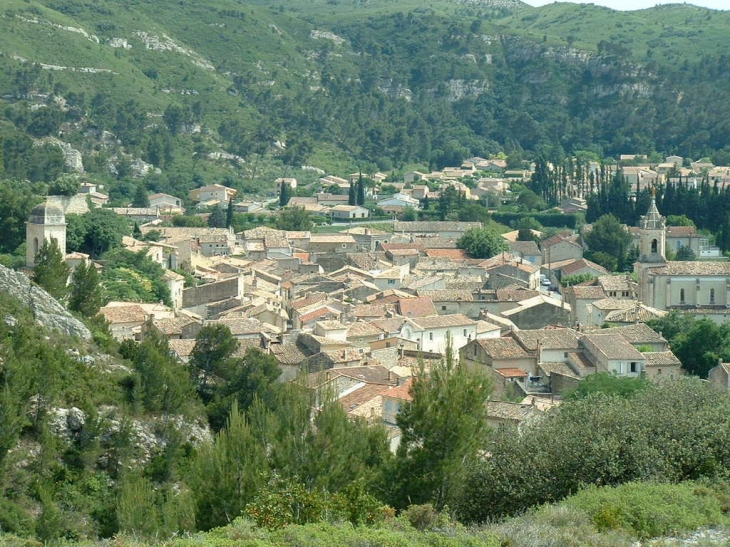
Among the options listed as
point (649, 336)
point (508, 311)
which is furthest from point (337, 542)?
→ point (508, 311)

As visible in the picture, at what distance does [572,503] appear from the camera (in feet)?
56.7

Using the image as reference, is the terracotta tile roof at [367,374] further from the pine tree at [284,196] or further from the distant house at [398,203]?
the pine tree at [284,196]

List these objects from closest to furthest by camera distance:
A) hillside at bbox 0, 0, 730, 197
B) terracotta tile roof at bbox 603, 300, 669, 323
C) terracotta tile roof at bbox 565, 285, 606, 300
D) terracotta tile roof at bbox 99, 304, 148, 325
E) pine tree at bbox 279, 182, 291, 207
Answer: terracotta tile roof at bbox 99, 304, 148, 325 → terracotta tile roof at bbox 603, 300, 669, 323 → terracotta tile roof at bbox 565, 285, 606, 300 → pine tree at bbox 279, 182, 291, 207 → hillside at bbox 0, 0, 730, 197

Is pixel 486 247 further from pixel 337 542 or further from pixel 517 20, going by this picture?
pixel 517 20

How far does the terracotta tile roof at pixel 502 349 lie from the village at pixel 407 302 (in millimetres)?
57

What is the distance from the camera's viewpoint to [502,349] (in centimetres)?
3719

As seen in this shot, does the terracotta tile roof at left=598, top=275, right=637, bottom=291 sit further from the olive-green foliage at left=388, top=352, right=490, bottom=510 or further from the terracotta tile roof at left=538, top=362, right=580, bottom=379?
the olive-green foliage at left=388, top=352, right=490, bottom=510

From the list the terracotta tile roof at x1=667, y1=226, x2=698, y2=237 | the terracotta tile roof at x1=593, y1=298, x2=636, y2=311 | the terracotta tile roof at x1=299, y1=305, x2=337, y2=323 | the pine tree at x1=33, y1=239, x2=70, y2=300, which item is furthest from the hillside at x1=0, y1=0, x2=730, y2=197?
the pine tree at x1=33, y1=239, x2=70, y2=300

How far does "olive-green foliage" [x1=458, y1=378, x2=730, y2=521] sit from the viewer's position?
18.9m

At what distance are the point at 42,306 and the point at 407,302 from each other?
70.3ft

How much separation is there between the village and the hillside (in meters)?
18.3

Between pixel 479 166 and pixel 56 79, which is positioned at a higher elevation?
pixel 56 79

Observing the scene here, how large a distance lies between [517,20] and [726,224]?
375 feet

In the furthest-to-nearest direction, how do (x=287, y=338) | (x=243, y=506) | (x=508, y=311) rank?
(x=508, y=311) < (x=287, y=338) < (x=243, y=506)
